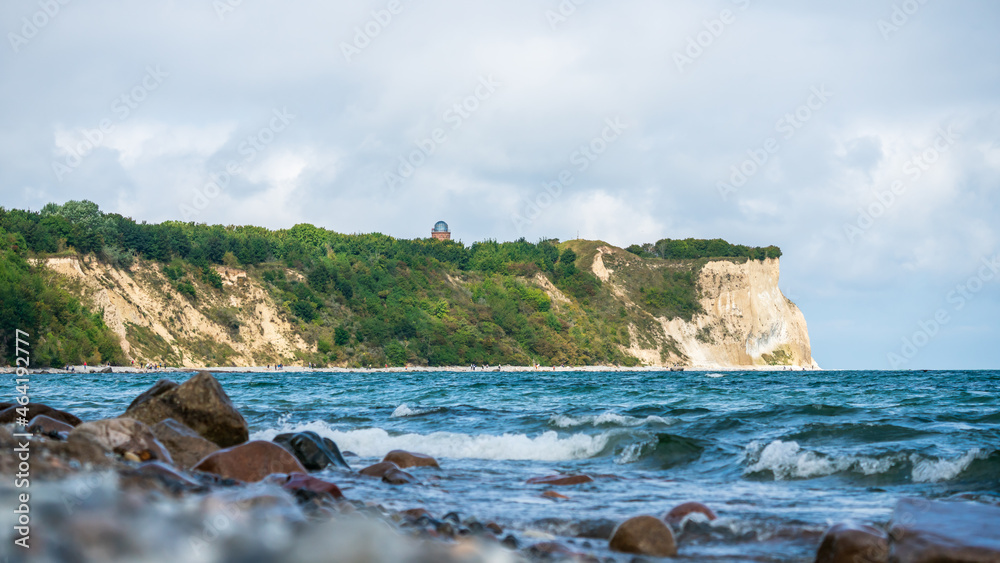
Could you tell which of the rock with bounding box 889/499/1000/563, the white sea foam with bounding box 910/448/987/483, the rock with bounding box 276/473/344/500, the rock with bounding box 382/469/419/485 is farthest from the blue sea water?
the rock with bounding box 889/499/1000/563

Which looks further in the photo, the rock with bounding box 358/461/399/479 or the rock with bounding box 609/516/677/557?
the rock with bounding box 358/461/399/479

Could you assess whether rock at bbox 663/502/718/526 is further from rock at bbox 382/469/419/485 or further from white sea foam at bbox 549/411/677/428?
white sea foam at bbox 549/411/677/428

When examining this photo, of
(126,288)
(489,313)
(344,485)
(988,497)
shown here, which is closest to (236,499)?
(344,485)

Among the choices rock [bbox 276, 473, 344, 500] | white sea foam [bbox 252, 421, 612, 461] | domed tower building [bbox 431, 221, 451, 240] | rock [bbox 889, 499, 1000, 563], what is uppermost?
domed tower building [bbox 431, 221, 451, 240]

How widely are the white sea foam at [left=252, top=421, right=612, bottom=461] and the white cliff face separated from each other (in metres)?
113

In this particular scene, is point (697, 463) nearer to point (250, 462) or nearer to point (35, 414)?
point (250, 462)

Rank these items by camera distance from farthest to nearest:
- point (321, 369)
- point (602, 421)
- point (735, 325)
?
point (735, 325) → point (321, 369) → point (602, 421)

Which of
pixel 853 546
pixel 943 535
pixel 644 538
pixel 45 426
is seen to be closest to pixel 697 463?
pixel 644 538

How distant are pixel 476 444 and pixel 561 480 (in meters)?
4.16

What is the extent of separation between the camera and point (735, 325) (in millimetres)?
130250

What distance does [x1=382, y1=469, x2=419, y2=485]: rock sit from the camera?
9609 millimetres

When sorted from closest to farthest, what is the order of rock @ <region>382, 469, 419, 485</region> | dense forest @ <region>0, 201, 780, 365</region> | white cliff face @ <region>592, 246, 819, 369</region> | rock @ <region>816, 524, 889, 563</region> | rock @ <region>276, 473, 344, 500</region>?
rock @ <region>816, 524, 889, 563</region>, rock @ <region>276, 473, 344, 500</region>, rock @ <region>382, 469, 419, 485</region>, dense forest @ <region>0, 201, 780, 365</region>, white cliff face @ <region>592, 246, 819, 369</region>

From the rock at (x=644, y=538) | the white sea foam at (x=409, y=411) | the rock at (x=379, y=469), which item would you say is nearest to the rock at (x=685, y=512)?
the rock at (x=644, y=538)

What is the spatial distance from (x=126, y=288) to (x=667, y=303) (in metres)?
86.5
